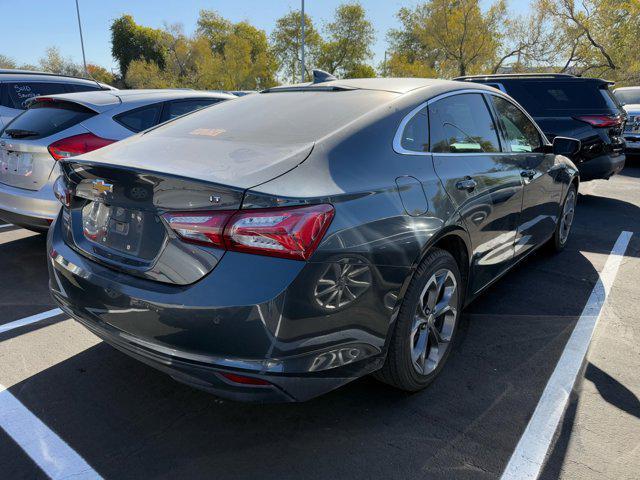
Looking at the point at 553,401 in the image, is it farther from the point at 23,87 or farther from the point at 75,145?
the point at 23,87

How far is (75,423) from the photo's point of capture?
7.88 feet

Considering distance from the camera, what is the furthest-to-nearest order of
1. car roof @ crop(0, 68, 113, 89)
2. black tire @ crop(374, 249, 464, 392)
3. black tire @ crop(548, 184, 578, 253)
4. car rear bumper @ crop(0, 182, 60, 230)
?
car roof @ crop(0, 68, 113, 89) < black tire @ crop(548, 184, 578, 253) < car rear bumper @ crop(0, 182, 60, 230) < black tire @ crop(374, 249, 464, 392)

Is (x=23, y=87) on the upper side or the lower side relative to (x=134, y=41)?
lower

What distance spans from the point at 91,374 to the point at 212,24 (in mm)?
63342

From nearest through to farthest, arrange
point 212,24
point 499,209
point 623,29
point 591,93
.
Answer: point 499,209, point 591,93, point 623,29, point 212,24

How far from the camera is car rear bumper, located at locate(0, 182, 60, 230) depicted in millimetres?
4195

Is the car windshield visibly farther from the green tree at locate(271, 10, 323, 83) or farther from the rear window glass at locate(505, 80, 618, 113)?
the green tree at locate(271, 10, 323, 83)

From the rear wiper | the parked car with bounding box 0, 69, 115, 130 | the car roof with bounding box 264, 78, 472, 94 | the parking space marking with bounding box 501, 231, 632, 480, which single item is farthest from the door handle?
the parked car with bounding box 0, 69, 115, 130

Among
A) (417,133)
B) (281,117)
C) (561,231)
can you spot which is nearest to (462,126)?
(417,133)

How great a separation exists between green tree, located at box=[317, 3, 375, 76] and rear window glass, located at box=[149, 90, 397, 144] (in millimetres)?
47439

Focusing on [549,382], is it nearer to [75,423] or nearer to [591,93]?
[75,423]

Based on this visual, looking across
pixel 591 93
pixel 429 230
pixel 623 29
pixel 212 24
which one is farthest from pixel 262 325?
pixel 212 24

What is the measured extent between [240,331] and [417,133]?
4.75 ft

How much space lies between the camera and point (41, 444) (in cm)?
225
